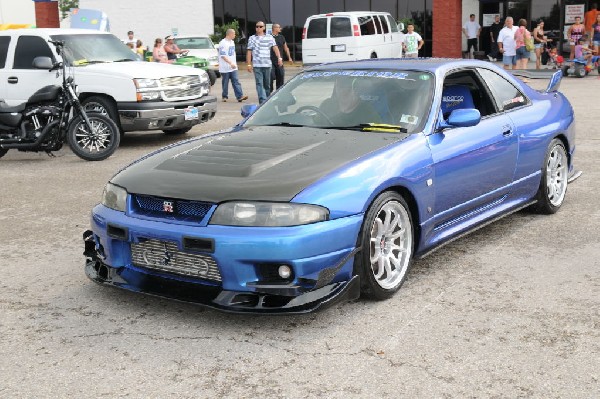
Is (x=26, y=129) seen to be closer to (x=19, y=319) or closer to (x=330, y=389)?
(x=19, y=319)

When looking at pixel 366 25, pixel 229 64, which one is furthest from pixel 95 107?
pixel 366 25

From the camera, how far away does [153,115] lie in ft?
37.8

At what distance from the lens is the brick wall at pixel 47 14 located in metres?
38.2

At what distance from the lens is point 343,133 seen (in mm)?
5184

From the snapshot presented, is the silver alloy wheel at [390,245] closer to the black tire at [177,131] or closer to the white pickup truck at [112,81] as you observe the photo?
the white pickup truck at [112,81]

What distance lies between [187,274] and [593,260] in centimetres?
285

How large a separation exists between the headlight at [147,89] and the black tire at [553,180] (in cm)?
654

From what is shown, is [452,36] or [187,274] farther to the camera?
[452,36]

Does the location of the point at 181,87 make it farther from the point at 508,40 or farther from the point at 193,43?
the point at 193,43

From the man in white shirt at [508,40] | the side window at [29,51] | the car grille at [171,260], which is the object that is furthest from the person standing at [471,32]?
the car grille at [171,260]

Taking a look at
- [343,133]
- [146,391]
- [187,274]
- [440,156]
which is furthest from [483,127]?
[146,391]

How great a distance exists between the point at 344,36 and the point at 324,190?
22.1m

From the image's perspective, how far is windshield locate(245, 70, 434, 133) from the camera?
530cm

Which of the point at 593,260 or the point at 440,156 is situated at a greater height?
the point at 440,156
